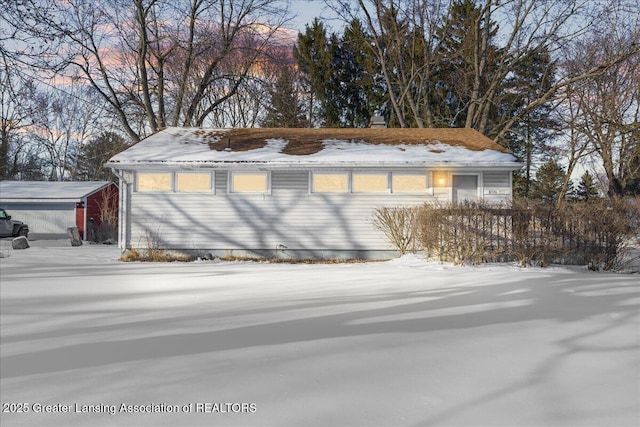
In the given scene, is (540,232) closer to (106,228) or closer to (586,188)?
(106,228)

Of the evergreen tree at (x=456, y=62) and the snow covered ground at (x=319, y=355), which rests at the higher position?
the evergreen tree at (x=456, y=62)

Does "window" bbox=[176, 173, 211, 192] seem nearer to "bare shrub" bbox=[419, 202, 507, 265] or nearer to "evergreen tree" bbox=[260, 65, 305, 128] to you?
"bare shrub" bbox=[419, 202, 507, 265]

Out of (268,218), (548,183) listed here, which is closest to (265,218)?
(268,218)

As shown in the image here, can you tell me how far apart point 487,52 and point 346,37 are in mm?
8409

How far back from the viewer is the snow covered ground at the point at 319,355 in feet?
10.2

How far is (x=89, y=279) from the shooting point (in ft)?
29.9

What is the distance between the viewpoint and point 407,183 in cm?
1426

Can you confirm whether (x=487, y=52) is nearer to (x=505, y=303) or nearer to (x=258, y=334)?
(x=505, y=303)

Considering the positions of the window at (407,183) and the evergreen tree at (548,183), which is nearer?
the window at (407,183)

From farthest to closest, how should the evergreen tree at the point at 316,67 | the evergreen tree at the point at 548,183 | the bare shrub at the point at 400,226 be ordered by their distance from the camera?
1. the evergreen tree at the point at 548,183
2. the evergreen tree at the point at 316,67
3. the bare shrub at the point at 400,226

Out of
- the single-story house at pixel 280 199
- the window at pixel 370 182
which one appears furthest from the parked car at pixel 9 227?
the window at pixel 370 182

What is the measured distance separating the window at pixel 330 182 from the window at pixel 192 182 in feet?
9.71

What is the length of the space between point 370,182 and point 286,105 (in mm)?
18486

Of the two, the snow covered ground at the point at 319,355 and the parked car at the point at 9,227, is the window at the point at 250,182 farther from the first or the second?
the parked car at the point at 9,227
